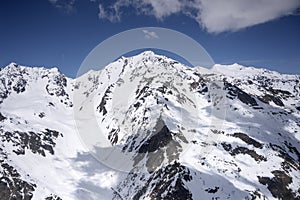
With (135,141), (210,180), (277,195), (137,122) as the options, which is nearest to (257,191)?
(277,195)

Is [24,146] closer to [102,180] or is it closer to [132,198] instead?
[102,180]

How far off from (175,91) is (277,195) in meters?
102

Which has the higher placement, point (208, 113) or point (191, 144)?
point (208, 113)

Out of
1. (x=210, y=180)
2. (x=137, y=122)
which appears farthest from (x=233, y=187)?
(x=137, y=122)

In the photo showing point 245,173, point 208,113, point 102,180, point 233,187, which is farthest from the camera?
point 208,113

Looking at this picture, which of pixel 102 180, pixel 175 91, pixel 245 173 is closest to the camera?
pixel 245 173

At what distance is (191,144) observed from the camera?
119438mm

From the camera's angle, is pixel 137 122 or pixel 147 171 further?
pixel 137 122

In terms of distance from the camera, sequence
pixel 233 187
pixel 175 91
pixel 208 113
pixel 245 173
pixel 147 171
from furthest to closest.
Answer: pixel 175 91 → pixel 208 113 → pixel 147 171 → pixel 245 173 → pixel 233 187

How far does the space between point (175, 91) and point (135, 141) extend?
50.4 metres

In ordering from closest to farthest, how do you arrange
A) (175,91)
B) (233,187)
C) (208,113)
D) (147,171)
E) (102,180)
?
(233,187) < (147,171) < (102,180) < (208,113) < (175,91)

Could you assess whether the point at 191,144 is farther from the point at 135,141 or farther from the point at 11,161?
the point at 11,161

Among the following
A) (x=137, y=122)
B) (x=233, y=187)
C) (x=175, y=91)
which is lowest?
(x=233, y=187)

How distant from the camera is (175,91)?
611ft
